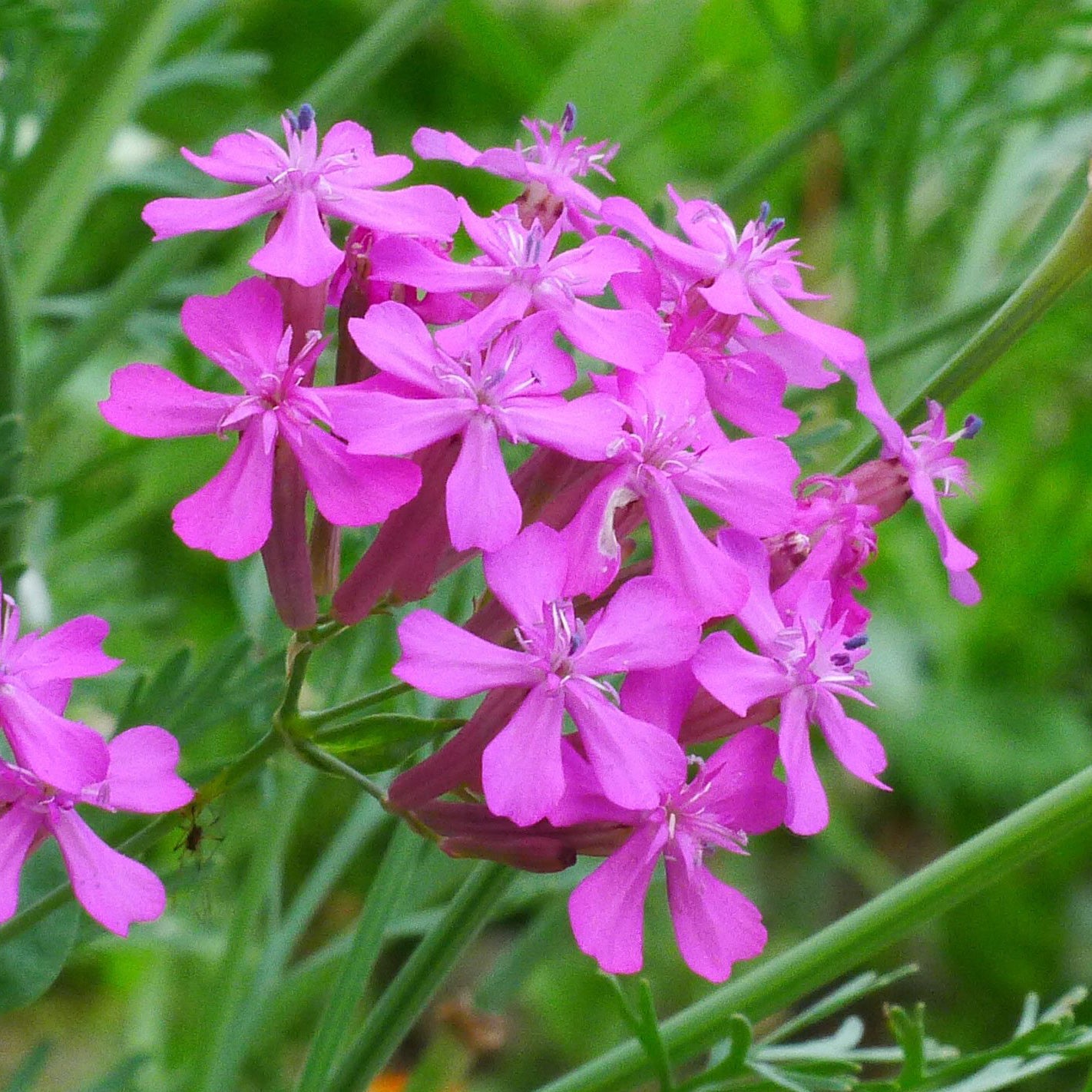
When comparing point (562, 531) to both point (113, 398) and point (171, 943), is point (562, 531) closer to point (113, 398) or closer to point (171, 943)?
point (113, 398)

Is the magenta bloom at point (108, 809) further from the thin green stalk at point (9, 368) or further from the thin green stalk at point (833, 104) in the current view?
the thin green stalk at point (833, 104)

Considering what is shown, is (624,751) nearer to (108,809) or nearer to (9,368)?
(108,809)

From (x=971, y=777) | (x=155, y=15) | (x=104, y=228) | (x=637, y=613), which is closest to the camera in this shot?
(x=637, y=613)

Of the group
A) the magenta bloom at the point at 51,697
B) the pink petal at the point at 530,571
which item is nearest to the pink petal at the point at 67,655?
the magenta bloom at the point at 51,697

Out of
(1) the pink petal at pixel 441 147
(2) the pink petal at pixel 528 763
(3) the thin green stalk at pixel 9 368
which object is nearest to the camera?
(2) the pink petal at pixel 528 763

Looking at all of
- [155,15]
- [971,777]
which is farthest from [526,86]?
[971,777]

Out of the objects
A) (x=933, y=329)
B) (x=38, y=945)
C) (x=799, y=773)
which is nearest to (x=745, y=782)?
(x=799, y=773)
